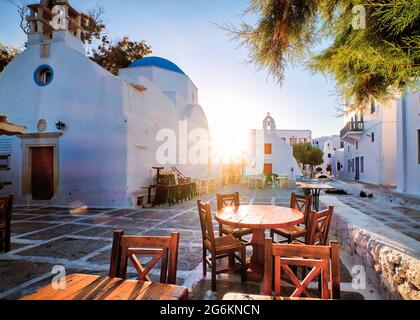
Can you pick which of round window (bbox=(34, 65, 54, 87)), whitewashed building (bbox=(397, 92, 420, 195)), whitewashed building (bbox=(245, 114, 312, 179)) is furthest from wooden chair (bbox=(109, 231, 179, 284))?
whitewashed building (bbox=(245, 114, 312, 179))

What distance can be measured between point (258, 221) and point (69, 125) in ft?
32.3

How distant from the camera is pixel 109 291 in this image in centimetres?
152

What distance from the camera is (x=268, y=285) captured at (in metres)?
1.69

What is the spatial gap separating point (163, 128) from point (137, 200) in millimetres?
4750

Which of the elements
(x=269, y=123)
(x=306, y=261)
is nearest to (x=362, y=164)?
(x=269, y=123)

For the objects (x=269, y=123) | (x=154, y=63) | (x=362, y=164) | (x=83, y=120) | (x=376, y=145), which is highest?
(x=154, y=63)

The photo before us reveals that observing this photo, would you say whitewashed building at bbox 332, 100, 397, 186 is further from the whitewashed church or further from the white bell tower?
the whitewashed church

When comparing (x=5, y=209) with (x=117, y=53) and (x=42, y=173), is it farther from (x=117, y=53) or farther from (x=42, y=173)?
(x=117, y=53)

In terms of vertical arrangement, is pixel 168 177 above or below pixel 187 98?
below

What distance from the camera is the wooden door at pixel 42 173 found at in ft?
34.4

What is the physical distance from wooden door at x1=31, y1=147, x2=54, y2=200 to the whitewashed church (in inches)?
1.4

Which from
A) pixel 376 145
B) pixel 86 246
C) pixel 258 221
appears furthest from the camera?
pixel 376 145
